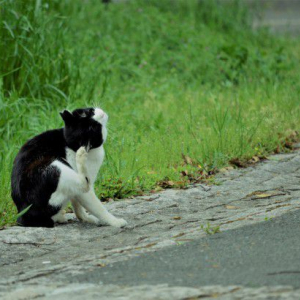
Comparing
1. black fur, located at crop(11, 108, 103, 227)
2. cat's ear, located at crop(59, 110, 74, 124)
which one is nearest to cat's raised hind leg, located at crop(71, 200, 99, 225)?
black fur, located at crop(11, 108, 103, 227)

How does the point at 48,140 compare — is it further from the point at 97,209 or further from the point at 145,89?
the point at 145,89

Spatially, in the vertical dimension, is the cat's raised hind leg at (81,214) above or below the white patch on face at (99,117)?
below

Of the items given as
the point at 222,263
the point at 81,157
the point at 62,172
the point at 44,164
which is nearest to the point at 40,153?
the point at 44,164

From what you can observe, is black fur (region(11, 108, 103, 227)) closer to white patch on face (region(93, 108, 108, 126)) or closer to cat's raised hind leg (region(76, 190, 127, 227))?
white patch on face (region(93, 108, 108, 126))

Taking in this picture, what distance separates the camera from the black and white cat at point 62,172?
5328mm

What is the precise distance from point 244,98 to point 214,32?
484 cm

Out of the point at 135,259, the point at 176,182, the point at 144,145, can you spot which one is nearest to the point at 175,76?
the point at 144,145

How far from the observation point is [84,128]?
550cm

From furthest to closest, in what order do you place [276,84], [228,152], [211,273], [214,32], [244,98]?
[214,32] → [276,84] → [244,98] → [228,152] → [211,273]

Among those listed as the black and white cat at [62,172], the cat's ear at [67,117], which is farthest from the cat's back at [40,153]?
the cat's ear at [67,117]

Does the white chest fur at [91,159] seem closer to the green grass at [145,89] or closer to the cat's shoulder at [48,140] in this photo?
the cat's shoulder at [48,140]

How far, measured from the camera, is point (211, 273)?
14.0 ft

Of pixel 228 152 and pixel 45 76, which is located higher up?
pixel 45 76

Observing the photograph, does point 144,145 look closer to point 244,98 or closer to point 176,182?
point 176,182
